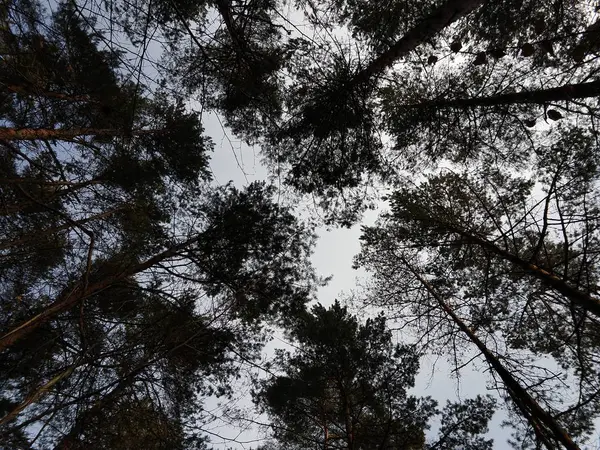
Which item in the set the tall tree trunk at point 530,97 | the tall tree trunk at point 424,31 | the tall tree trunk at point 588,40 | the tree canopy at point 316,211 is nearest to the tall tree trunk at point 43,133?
the tree canopy at point 316,211

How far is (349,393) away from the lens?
24.0ft

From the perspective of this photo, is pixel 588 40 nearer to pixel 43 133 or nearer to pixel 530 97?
pixel 530 97

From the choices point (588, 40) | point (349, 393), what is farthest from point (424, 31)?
point (349, 393)

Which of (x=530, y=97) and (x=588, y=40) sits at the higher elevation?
(x=588, y=40)

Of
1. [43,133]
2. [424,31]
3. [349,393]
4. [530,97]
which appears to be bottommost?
[349,393]

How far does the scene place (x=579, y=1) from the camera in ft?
16.9

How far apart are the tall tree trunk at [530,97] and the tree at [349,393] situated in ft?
16.1

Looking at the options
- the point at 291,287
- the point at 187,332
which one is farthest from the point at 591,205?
the point at 187,332

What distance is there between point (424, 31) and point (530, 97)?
1864mm

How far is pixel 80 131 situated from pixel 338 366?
7289 millimetres

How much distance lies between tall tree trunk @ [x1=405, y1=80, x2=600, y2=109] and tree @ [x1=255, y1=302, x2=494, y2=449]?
4.92 m

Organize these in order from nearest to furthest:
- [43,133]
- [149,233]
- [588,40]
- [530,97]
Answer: [588,40] < [530,97] < [43,133] < [149,233]

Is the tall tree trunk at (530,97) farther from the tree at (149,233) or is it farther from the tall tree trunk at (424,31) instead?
the tree at (149,233)

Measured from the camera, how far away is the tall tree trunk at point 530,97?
4.13 metres
